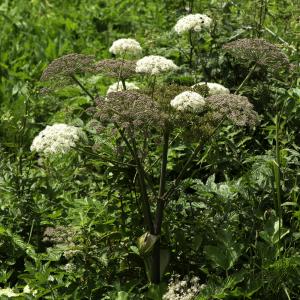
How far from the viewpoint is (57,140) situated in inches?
143

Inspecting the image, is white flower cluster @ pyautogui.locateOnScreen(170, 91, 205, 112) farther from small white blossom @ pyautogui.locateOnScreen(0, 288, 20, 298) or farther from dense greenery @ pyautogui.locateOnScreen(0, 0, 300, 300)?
small white blossom @ pyautogui.locateOnScreen(0, 288, 20, 298)

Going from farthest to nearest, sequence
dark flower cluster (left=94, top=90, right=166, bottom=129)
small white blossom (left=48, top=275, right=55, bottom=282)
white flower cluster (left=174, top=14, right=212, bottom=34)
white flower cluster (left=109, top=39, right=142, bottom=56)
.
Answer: white flower cluster (left=174, top=14, right=212, bottom=34)
white flower cluster (left=109, top=39, right=142, bottom=56)
small white blossom (left=48, top=275, right=55, bottom=282)
dark flower cluster (left=94, top=90, right=166, bottom=129)

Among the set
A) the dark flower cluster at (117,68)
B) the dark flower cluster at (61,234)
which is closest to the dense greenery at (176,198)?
the dark flower cluster at (61,234)

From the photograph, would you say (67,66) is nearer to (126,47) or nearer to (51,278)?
(126,47)

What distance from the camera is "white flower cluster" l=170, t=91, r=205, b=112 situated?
3371mm

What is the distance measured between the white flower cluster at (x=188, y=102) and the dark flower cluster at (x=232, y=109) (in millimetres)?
82

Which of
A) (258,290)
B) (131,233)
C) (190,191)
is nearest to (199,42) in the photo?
(190,191)

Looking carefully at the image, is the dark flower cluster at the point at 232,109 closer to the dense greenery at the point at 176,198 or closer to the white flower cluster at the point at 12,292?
the dense greenery at the point at 176,198

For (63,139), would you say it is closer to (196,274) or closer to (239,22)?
(196,274)

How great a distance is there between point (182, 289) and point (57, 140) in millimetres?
1000

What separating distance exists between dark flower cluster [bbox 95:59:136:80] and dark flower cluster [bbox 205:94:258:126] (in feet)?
2.20

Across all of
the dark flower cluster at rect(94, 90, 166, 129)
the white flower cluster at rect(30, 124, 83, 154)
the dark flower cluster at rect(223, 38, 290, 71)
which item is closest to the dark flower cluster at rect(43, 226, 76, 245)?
the white flower cluster at rect(30, 124, 83, 154)

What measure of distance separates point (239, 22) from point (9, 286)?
2.96 metres

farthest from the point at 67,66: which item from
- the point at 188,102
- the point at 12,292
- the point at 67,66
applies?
the point at 12,292
